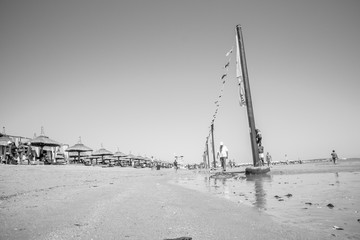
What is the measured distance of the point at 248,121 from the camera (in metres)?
10.1

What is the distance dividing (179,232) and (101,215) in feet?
3.66

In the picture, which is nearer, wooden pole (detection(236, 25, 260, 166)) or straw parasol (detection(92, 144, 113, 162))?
wooden pole (detection(236, 25, 260, 166))

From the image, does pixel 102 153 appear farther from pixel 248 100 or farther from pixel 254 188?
pixel 254 188

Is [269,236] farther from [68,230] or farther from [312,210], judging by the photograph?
[68,230]

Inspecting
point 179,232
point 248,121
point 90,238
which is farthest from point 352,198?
point 248,121

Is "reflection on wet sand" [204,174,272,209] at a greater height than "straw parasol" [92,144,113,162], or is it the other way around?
Answer: "straw parasol" [92,144,113,162]

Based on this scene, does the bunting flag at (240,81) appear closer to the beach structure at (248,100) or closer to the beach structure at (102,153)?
the beach structure at (248,100)

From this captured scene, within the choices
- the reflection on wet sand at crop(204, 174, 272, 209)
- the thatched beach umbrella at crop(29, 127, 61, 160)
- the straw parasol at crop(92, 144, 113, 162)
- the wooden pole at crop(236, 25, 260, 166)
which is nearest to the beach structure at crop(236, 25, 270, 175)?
the wooden pole at crop(236, 25, 260, 166)

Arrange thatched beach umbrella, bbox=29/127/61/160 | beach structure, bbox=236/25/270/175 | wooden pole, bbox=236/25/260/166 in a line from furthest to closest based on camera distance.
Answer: thatched beach umbrella, bbox=29/127/61/160, wooden pole, bbox=236/25/260/166, beach structure, bbox=236/25/270/175

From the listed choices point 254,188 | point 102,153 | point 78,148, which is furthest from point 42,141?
point 254,188

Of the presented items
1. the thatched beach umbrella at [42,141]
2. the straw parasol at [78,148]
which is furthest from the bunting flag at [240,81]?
the straw parasol at [78,148]

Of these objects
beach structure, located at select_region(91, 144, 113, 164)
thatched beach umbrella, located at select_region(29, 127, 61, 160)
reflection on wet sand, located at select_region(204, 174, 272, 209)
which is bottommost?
reflection on wet sand, located at select_region(204, 174, 272, 209)

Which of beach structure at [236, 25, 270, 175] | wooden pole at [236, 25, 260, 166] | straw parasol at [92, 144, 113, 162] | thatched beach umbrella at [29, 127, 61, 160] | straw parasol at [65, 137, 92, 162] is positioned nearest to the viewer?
beach structure at [236, 25, 270, 175]

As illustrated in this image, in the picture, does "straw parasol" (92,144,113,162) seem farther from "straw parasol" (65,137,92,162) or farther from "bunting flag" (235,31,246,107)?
"bunting flag" (235,31,246,107)
